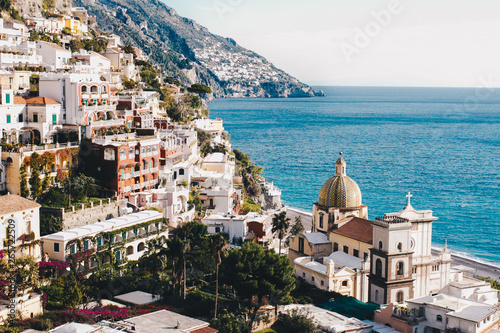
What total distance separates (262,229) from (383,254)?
12.5m

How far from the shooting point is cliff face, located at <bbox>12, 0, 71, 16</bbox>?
7984cm

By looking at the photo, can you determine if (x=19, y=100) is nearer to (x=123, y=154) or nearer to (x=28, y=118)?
(x=28, y=118)

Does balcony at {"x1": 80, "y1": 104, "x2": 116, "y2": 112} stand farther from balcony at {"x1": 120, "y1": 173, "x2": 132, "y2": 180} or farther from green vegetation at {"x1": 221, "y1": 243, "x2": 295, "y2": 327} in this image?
green vegetation at {"x1": 221, "y1": 243, "x2": 295, "y2": 327}

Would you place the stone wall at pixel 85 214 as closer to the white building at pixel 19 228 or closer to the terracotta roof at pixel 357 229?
the white building at pixel 19 228

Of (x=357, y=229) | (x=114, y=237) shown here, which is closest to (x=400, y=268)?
(x=357, y=229)

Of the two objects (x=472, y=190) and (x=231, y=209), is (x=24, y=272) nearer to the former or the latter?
(x=231, y=209)

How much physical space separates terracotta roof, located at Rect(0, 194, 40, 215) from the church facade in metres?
18.4

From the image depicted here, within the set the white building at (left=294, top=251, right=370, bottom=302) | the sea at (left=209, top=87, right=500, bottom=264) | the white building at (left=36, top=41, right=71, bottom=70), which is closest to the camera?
the white building at (left=294, top=251, right=370, bottom=302)

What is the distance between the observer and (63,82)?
51000 millimetres

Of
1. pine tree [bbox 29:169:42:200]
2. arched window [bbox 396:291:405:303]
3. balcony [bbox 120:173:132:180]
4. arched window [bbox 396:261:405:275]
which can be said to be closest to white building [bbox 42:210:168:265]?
balcony [bbox 120:173:132:180]

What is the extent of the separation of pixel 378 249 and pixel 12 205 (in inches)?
895

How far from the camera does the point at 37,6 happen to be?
8288 centimetres

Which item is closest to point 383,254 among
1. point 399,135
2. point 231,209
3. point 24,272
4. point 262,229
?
point 262,229

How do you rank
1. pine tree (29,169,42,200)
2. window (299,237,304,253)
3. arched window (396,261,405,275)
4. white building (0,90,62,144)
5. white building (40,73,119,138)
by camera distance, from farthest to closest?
white building (40,73,119,138)
window (299,237,304,253)
white building (0,90,62,144)
pine tree (29,169,42,200)
arched window (396,261,405,275)
